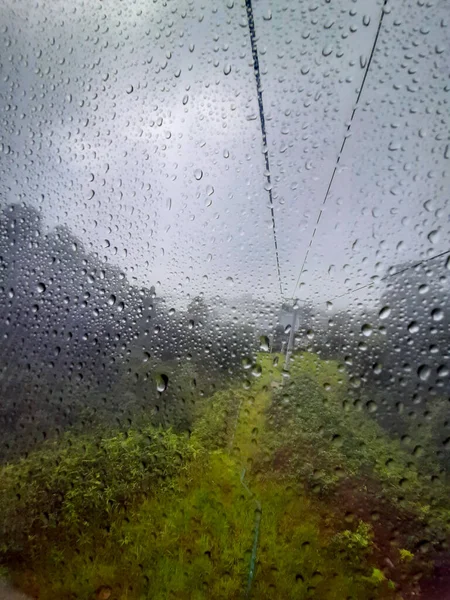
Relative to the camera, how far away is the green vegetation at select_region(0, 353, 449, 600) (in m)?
0.58

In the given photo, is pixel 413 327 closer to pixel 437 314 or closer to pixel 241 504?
pixel 437 314

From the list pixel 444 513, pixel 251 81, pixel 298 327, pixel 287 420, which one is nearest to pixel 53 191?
pixel 251 81

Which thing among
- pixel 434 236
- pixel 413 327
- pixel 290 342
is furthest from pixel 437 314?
pixel 290 342

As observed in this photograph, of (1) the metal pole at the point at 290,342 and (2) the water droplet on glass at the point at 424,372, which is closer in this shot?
(2) the water droplet on glass at the point at 424,372

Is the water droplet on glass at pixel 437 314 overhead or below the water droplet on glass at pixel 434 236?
→ below

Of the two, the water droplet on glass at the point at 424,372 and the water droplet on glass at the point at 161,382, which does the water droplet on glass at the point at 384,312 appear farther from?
the water droplet on glass at the point at 161,382

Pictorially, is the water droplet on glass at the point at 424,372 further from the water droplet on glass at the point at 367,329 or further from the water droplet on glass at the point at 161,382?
the water droplet on glass at the point at 161,382

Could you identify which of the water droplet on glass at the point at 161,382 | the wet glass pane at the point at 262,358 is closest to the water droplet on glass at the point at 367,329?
the wet glass pane at the point at 262,358

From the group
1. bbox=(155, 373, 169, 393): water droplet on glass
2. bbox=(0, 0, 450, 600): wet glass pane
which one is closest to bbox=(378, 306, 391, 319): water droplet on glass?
bbox=(0, 0, 450, 600): wet glass pane

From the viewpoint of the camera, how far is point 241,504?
2.31 ft

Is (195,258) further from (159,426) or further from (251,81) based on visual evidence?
(251,81)

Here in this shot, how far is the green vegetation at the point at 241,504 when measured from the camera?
0.58 m

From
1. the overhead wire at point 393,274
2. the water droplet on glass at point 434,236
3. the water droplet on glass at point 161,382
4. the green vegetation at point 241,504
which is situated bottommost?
the green vegetation at point 241,504

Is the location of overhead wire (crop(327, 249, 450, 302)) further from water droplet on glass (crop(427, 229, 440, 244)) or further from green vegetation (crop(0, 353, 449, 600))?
green vegetation (crop(0, 353, 449, 600))
